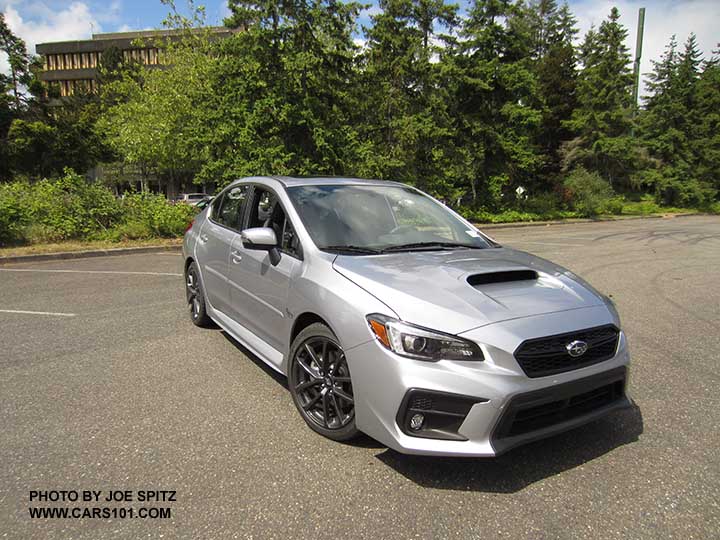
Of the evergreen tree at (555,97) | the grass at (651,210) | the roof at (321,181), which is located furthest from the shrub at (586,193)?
the roof at (321,181)

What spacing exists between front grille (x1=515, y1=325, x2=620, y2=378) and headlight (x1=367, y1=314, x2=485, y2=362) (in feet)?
0.81

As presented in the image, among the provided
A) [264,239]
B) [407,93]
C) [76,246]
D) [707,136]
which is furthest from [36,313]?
[707,136]

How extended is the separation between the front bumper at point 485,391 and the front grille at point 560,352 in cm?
3

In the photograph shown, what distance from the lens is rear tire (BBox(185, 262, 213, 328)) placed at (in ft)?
17.3

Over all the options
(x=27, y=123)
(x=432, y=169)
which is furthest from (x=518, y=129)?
(x=27, y=123)

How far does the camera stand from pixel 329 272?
302 cm

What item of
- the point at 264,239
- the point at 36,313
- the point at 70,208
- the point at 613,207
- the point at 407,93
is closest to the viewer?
the point at 264,239

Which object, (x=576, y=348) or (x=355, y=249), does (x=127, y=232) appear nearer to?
(x=355, y=249)

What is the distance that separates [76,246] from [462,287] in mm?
12239

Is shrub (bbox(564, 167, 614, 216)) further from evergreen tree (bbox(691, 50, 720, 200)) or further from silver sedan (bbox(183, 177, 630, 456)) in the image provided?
silver sedan (bbox(183, 177, 630, 456))

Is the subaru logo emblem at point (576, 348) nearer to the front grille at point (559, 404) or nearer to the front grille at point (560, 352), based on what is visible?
the front grille at point (560, 352)

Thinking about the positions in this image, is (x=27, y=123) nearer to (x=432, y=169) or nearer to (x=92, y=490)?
(x=432, y=169)

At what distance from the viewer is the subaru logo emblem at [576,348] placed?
8.34ft

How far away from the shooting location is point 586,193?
98.7ft
